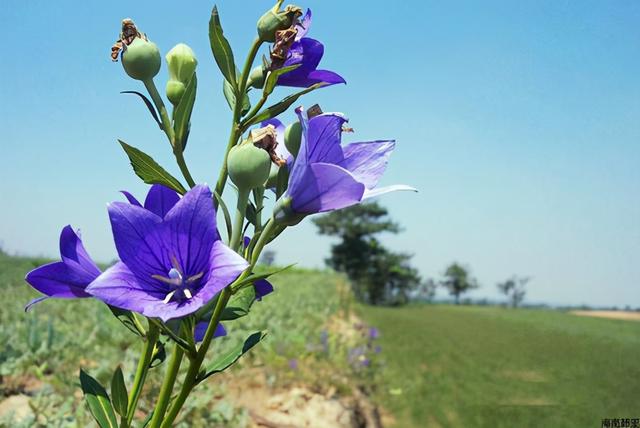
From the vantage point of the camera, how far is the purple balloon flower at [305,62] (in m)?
1.11

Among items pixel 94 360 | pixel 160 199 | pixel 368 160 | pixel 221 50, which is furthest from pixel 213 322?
pixel 94 360

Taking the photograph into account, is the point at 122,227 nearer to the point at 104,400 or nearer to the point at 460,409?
the point at 104,400

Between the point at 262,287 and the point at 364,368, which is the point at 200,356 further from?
the point at 364,368

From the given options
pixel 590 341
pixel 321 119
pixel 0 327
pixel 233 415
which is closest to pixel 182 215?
pixel 321 119

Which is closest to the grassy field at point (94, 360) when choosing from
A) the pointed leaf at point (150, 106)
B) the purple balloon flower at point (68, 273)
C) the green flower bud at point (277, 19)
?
the purple balloon flower at point (68, 273)

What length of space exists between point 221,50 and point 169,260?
416mm

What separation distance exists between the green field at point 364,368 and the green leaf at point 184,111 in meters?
1.63

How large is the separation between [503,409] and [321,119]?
629 cm

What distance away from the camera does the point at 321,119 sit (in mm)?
950

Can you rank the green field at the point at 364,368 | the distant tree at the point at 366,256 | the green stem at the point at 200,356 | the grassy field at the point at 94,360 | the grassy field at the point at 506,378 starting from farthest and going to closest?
1. the distant tree at the point at 366,256
2. the grassy field at the point at 506,378
3. the green field at the point at 364,368
4. the grassy field at the point at 94,360
5. the green stem at the point at 200,356

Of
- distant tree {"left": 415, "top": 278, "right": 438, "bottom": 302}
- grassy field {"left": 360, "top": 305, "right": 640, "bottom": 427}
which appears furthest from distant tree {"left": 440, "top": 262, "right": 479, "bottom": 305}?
grassy field {"left": 360, "top": 305, "right": 640, "bottom": 427}

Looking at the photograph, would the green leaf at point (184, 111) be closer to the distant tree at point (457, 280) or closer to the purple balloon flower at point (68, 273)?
the purple balloon flower at point (68, 273)

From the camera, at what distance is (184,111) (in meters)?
1.07

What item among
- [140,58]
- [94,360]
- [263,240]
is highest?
[140,58]
